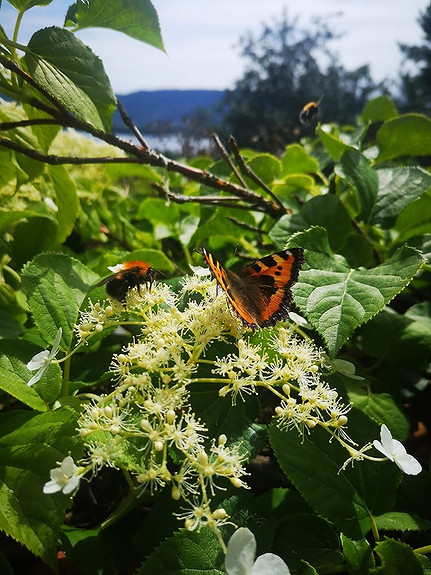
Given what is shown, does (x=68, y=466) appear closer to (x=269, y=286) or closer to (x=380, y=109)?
(x=269, y=286)

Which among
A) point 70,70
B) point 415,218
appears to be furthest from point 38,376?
point 415,218

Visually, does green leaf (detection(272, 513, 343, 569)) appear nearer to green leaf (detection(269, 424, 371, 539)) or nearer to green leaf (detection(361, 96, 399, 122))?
green leaf (detection(269, 424, 371, 539))

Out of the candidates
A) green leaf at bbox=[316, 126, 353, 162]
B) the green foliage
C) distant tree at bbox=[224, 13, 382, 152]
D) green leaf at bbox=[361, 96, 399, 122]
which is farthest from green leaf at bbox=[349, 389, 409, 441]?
distant tree at bbox=[224, 13, 382, 152]

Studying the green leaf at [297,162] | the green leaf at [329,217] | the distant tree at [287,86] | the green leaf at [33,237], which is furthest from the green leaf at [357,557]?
the distant tree at [287,86]

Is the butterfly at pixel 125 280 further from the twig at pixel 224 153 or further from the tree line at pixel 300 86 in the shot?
the tree line at pixel 300 86

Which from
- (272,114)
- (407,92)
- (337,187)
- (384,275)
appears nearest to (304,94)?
(272,114)

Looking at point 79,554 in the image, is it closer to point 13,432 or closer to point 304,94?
point 13,432
